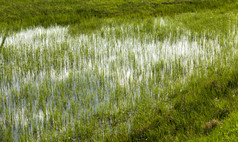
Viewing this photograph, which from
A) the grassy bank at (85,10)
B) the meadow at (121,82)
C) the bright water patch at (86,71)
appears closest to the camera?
the meadow at (121,82)

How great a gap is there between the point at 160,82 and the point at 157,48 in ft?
9.66

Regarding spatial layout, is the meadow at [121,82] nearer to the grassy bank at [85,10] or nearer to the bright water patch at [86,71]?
the bright water patch at [86,71]

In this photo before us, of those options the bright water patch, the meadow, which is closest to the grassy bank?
the meadow

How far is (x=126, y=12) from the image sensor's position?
1742cm

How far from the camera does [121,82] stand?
22.9 ft

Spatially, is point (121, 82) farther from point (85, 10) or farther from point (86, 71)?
point (85, 10)

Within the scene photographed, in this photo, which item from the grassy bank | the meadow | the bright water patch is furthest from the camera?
the grassy bank

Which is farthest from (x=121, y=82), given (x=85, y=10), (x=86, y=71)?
(x=85, y=10)

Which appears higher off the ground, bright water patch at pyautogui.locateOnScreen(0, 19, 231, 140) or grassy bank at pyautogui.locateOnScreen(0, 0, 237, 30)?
grassy bank at pyautogui.locateOnScreen(0, 0, 237, 30)

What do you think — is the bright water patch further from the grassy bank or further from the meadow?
the grassy bank

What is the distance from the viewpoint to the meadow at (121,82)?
494cm

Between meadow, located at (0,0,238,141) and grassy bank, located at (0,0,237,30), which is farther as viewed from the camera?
grassy bank, located at (0,0,237,30)

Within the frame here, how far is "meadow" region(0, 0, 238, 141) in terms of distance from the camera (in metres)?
4.94

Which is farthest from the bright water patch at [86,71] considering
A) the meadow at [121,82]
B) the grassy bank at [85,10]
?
the grassy bank at [85,10]
